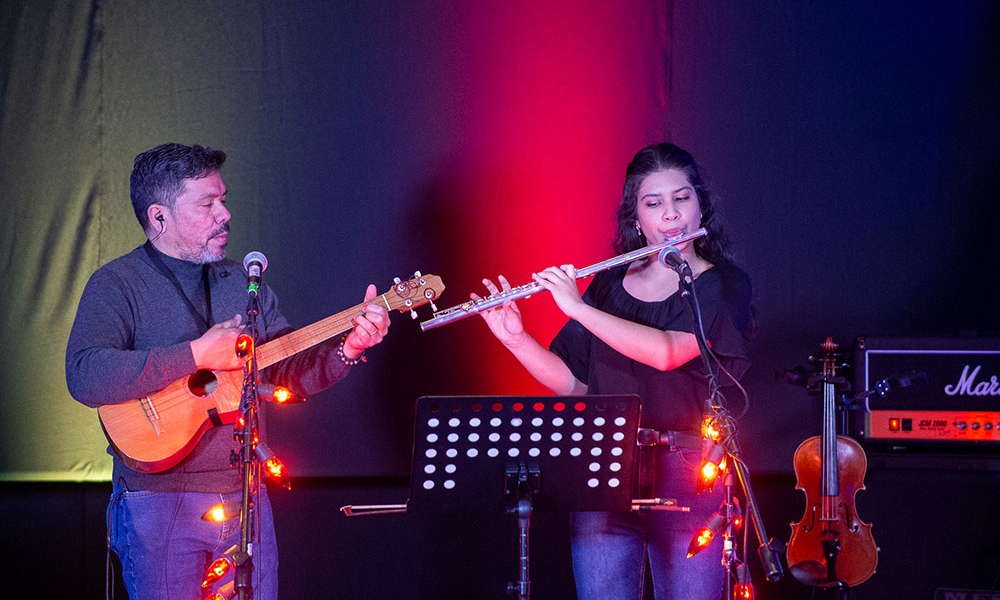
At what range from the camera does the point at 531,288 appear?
8.80 ft

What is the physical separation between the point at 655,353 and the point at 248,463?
1.08 meters

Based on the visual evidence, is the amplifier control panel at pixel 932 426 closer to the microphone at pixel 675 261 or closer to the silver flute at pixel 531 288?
the silver flute at pixel 531 288

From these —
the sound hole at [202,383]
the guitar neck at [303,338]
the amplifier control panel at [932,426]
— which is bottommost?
the amplifier control panel at [932,426]

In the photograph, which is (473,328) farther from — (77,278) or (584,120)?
(77,278)

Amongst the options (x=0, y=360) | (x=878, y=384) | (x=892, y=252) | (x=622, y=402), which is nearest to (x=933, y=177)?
(x=892, y=252)

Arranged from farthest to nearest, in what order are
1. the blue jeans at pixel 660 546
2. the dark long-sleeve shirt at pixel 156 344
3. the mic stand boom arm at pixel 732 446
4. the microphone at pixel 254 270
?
the dark long-sleeve shirt at pixel 156 344 < the blue jeans at pixel 660 546 < the microphone at pixel 254 270 < the mic stand boom arm at pixel 732 446

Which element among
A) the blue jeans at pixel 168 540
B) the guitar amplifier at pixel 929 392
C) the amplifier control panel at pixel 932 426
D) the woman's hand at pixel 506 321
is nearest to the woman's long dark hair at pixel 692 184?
the woman's hand at pixel 506 321

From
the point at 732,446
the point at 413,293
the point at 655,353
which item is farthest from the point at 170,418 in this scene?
the point at 732,446

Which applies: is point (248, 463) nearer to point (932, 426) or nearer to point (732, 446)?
point (732, 446)

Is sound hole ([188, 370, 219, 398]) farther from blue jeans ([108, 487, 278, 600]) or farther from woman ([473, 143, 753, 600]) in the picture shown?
woman ([473, 143, 753, 600])

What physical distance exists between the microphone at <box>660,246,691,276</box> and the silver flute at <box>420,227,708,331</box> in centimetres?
19

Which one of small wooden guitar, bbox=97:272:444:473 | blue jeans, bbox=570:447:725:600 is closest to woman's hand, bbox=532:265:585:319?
blue jeans, bbox=570:447:725:600

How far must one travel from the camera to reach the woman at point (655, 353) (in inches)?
94.8

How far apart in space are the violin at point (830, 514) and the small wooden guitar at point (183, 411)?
1.53 metres
